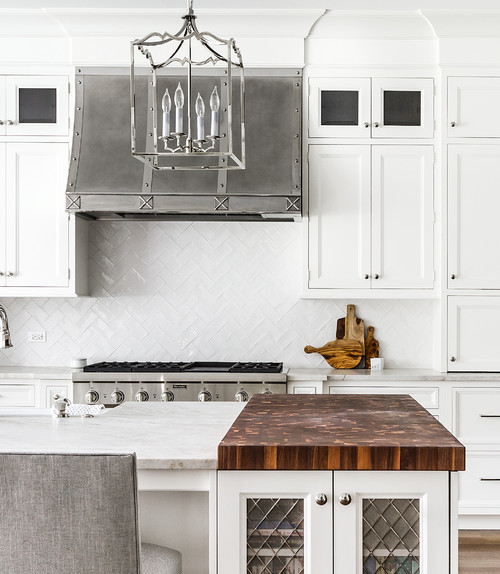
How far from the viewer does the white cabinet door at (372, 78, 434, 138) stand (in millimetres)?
4023

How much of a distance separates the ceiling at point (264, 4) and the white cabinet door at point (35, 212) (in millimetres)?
810

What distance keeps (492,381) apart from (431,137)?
1.53 metres

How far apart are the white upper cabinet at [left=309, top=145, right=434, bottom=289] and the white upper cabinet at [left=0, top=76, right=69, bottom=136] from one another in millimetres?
1591

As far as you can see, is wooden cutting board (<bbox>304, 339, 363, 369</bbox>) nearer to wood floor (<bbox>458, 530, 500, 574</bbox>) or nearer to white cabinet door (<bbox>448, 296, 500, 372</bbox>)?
white cabinet door (<bbox>448, 296, 500, 372</bbox>)

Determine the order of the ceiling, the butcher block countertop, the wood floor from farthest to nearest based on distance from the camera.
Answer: the ceiling, the wood floor, the butcher block countertop

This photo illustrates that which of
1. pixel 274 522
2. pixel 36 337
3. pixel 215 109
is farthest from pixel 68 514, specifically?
pixel 36 337

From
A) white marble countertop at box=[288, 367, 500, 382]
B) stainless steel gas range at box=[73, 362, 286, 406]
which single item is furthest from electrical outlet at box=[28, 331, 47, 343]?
white marble countertop at box=[288, 367, 500, 382]

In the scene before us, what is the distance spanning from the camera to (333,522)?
1.74 metres

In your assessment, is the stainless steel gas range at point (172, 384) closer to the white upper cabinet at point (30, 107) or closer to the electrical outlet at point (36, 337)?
the electrical outlet at point (36, 337)

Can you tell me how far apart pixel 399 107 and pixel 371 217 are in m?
0.71

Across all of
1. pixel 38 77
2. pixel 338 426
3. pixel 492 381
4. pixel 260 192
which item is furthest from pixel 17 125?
pixel 492 381

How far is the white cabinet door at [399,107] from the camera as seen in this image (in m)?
4.02

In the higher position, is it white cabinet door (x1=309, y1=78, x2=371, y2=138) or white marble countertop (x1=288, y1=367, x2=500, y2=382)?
white cabinet door (x1=309, y1=78, x2=371, y2=138)

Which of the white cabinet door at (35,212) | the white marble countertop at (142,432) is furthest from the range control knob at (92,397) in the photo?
the white marble countertop at (142,432)
